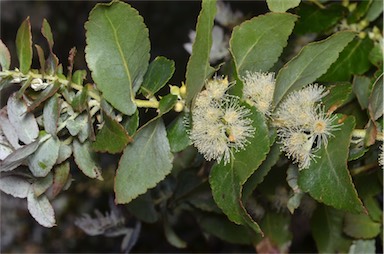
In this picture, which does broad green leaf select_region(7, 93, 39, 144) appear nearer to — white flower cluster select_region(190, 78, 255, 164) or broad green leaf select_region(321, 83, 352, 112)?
white flower cluster select_region(190, 78, 255, 164)

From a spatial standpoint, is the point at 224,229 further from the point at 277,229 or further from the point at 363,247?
the point at 363,247

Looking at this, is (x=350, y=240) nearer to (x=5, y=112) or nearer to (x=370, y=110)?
(x=370, y=110)

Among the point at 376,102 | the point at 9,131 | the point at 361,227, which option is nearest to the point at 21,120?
the point at 9,131

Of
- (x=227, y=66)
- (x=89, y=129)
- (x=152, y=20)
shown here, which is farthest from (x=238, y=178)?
(x=152, y=20)

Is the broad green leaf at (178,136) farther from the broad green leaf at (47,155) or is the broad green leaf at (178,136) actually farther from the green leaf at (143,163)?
the broad green leaf at (47,155)

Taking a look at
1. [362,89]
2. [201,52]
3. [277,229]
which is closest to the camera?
[201,52]

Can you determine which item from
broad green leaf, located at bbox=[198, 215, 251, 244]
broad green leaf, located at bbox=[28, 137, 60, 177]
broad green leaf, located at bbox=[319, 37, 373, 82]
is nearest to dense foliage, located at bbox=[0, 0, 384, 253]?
broad green leaf, located at bbox=[28, 137, 60, 177]
